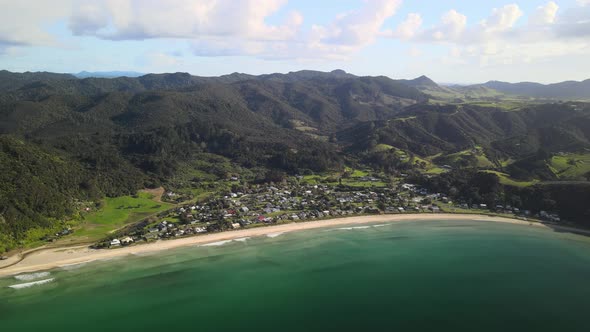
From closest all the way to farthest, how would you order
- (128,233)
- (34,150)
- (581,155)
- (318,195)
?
(128,233), (34,150), (318,195), (581,155)

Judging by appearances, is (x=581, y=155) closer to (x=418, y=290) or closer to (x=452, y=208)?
(x=452, y=208)

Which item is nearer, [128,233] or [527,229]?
[128,233]

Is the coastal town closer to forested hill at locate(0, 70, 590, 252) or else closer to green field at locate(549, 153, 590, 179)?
forested hill at locate(0, 70, 590, 252)

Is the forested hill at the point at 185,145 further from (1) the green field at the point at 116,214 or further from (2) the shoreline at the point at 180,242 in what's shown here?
(2) the shoreline at the point at 180,242

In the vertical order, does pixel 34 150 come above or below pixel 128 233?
above

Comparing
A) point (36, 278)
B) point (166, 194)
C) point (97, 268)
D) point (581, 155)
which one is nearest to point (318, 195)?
point (166, 194)

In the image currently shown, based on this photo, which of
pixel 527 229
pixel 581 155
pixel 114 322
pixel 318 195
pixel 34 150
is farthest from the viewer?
pixel 581 155

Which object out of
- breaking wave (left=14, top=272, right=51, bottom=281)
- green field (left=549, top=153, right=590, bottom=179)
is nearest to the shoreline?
breaking wave (left=14, top=272, right=51, bottom=281)

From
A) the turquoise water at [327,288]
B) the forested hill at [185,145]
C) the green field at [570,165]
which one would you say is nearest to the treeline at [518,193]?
the turquoise water at [327,288]
